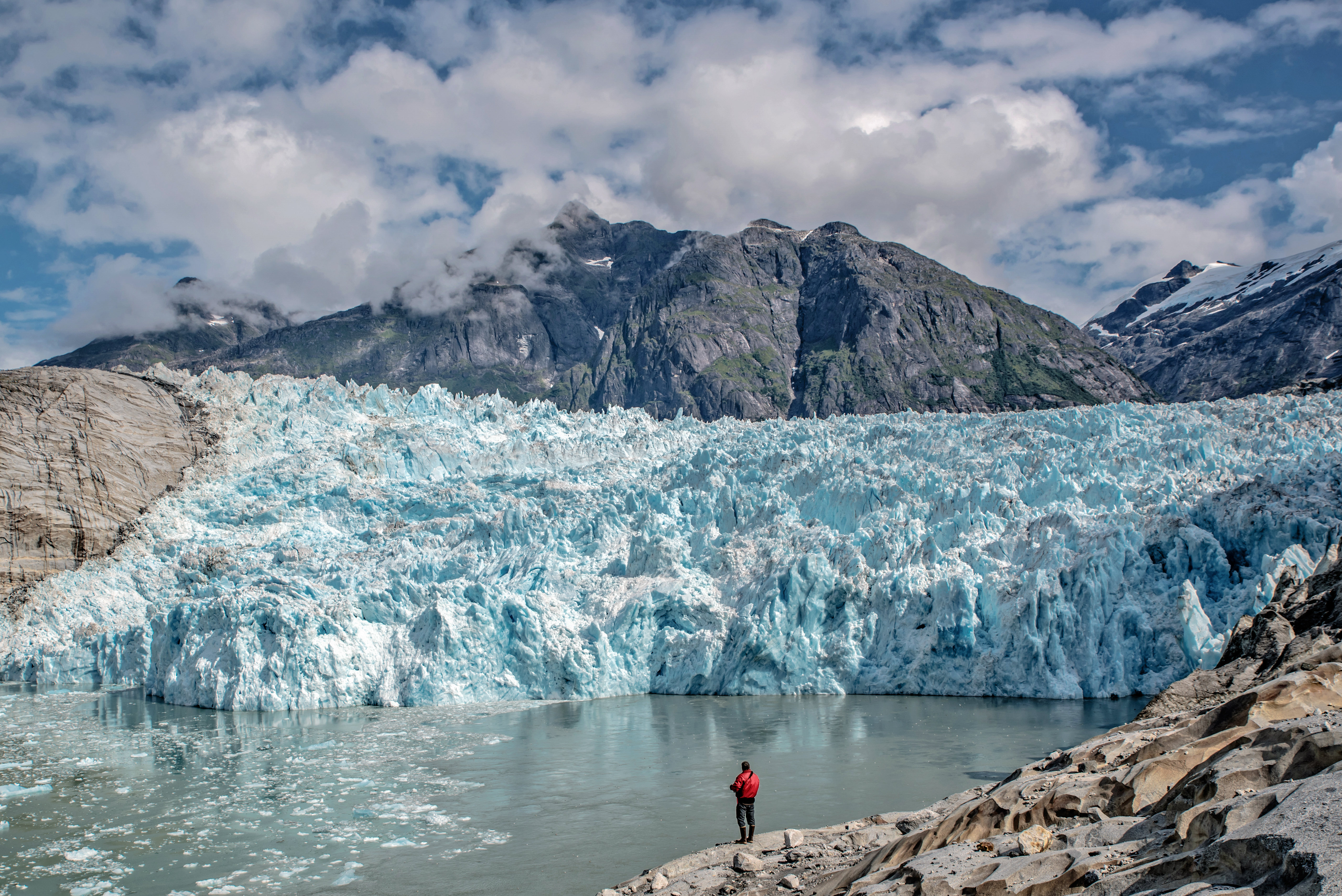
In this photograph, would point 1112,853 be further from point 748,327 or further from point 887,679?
point 748,327

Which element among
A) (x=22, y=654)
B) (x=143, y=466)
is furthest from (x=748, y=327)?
(x=22, y=654)

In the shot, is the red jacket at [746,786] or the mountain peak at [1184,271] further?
the mountain peak at [1184,271]

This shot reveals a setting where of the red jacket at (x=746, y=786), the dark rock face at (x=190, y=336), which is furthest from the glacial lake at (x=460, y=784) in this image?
the dark rock face at (x=190, y=336)

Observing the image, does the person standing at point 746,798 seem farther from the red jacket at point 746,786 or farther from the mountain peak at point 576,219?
the mountain peak at point 576,219

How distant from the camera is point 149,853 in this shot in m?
12.2

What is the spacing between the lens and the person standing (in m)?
10.4

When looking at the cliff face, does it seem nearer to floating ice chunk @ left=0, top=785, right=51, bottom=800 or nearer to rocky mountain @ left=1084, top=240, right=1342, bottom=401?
floating ice chunk @ left=0, top=785, right=51, bottom=800

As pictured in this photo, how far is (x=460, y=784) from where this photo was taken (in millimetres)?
15523

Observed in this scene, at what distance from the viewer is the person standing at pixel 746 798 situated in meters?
10.4

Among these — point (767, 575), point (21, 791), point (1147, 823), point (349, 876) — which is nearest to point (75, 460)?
point (21, 791)

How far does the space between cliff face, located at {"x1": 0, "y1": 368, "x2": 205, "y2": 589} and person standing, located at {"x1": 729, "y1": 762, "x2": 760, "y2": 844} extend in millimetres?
39794

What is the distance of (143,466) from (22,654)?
11.6 m

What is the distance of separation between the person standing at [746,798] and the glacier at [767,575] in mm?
13030

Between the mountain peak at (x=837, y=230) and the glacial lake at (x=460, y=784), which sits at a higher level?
the mountain peak at (x=837, y=230)
